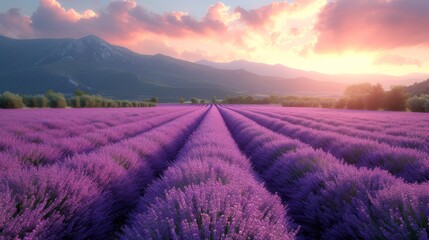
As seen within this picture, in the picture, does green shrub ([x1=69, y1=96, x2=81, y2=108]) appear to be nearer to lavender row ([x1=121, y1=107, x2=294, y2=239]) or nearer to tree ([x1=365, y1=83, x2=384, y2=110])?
lavender row ([x1=121, y1=107, x2=294, y2=239])

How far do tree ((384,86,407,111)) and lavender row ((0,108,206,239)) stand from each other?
44976 mm

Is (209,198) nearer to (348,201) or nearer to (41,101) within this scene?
(348,201)

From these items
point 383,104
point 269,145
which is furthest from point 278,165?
point 383,104

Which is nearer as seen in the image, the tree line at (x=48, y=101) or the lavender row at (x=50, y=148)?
the lavender row at (x=50, y=148)

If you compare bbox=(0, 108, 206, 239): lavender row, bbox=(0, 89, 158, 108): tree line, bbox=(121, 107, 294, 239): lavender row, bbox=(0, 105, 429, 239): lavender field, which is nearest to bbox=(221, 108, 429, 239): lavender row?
bbox=(0, 105, 429, 239): lavender field

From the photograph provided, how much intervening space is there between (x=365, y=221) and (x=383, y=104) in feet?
154

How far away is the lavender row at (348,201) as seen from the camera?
6.96 feet

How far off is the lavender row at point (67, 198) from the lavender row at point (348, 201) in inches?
86.1

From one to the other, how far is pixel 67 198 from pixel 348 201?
9.05 ft

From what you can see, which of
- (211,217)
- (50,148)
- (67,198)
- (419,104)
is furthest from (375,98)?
(67,198)

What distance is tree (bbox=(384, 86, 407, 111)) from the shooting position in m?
40.3

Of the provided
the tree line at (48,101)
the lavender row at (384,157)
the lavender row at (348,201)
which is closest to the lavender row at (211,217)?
the lavender row at (348,201)

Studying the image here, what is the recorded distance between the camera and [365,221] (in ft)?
7.77

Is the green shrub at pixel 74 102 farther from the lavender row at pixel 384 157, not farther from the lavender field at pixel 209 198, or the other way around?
the lavender row at pixel 384 157
